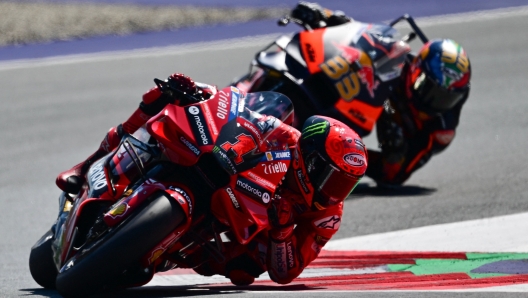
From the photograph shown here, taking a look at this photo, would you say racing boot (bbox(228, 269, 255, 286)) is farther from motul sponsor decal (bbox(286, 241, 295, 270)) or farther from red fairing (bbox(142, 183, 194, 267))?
red fairing (bbox(142, 183, 194, 267))

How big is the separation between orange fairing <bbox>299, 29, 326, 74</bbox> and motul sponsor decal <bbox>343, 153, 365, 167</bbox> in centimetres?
284

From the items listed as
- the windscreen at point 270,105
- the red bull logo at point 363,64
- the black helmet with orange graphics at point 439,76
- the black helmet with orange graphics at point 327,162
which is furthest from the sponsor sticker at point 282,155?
the black helmet with orange graphics at point 439,76

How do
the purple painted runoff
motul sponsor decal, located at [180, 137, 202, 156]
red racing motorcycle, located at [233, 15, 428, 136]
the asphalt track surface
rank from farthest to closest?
the purple painted runoff < red racing motorcycle, located at [233, 15, 428, 136] < the asphalt track surface < motul sponsor decal, located at [180, 137, 202, 156]

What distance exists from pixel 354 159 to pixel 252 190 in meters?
0.62

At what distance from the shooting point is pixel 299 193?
17.1 ft

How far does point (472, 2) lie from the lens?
17.0 m

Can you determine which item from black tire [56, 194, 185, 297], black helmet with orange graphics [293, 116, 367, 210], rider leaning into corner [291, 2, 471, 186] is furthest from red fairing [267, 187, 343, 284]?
rider leaning into corner [291, 2, 471, 186]

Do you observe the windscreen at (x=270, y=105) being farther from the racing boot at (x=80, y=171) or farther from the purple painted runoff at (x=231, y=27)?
the purple painted runoff at (x=231, y=27)

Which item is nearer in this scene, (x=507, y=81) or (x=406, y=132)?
(x=406, y=132)

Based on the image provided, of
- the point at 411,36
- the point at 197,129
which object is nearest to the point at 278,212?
the point at 197,129

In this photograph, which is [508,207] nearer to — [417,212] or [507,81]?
[417,212]

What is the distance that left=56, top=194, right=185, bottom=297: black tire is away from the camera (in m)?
4.30

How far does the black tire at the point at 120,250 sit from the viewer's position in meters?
4.30

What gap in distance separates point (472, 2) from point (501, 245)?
37.2ft
